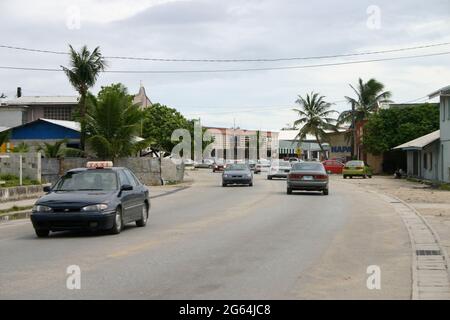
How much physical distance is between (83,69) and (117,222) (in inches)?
1145

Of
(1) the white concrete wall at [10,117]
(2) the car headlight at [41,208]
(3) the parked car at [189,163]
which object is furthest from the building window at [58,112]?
(2) the car headlight at [41,208]

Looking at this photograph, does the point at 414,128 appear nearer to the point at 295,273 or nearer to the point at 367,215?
the point at 367,215

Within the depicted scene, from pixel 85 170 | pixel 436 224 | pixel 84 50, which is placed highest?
pixel 84 50

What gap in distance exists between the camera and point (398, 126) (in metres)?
61.0

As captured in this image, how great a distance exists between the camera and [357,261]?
11617 mm

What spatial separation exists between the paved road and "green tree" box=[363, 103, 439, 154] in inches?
1617

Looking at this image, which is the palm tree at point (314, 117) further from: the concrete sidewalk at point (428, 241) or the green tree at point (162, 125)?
the concrete sidewalk at point (428, 241)

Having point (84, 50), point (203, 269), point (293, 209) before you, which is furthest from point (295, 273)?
point (84, 50)

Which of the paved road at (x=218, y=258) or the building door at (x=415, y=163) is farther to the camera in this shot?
the building door at (x=415, y=163)

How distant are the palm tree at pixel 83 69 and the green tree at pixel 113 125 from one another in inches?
128

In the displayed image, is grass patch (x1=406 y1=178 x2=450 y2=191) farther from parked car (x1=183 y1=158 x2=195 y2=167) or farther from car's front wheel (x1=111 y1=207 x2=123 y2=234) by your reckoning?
parked car (x1=183 y1=158 x2=195 y2=167)

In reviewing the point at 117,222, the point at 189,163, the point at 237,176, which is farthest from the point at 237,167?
the point at 189,163

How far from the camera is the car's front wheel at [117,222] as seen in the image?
1523 cm

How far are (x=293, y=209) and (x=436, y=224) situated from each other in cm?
565
